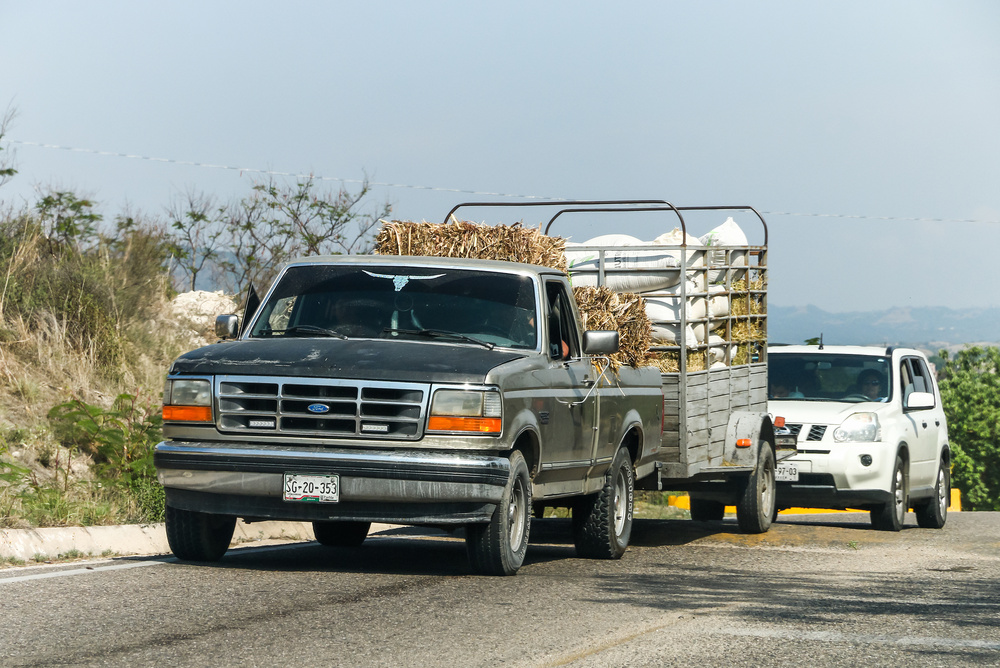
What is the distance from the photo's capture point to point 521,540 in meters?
8.62

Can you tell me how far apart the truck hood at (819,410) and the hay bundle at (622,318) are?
3756mm

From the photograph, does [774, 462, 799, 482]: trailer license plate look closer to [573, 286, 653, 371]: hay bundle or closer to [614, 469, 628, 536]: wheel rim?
[573, 286, 653, 371]: hay bundle

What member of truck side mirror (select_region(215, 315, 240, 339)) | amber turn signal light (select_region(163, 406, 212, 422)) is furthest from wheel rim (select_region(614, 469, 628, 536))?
amber turn signal light (select_region(163, 406, 212, 422))

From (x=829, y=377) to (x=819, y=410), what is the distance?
92 centimetres

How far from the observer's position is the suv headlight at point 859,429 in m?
14.1

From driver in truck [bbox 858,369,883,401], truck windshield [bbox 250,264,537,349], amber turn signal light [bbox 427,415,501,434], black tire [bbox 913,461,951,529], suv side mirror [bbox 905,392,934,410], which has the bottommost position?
black tire [bbox 913,461,951,529]

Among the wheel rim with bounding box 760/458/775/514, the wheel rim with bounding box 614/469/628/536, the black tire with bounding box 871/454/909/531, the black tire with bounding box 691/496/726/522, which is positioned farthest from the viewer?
the black tire with bounding box 691/496/726/522

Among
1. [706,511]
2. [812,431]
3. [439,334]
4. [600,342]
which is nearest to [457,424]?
[439,334]

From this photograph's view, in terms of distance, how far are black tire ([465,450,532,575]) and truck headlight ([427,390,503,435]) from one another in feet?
1.29

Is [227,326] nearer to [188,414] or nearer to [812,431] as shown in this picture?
[188,414]

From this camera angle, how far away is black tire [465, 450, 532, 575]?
26.8 ft

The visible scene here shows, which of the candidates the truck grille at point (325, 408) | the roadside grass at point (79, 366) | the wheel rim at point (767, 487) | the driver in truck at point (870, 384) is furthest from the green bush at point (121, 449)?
the driver in truck at point (870, 384)

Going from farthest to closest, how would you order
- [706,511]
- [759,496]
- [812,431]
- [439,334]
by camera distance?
1. [706,511]
2. [812,431]
3. [759,496]
4. [439,334]

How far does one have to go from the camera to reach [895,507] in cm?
1430
